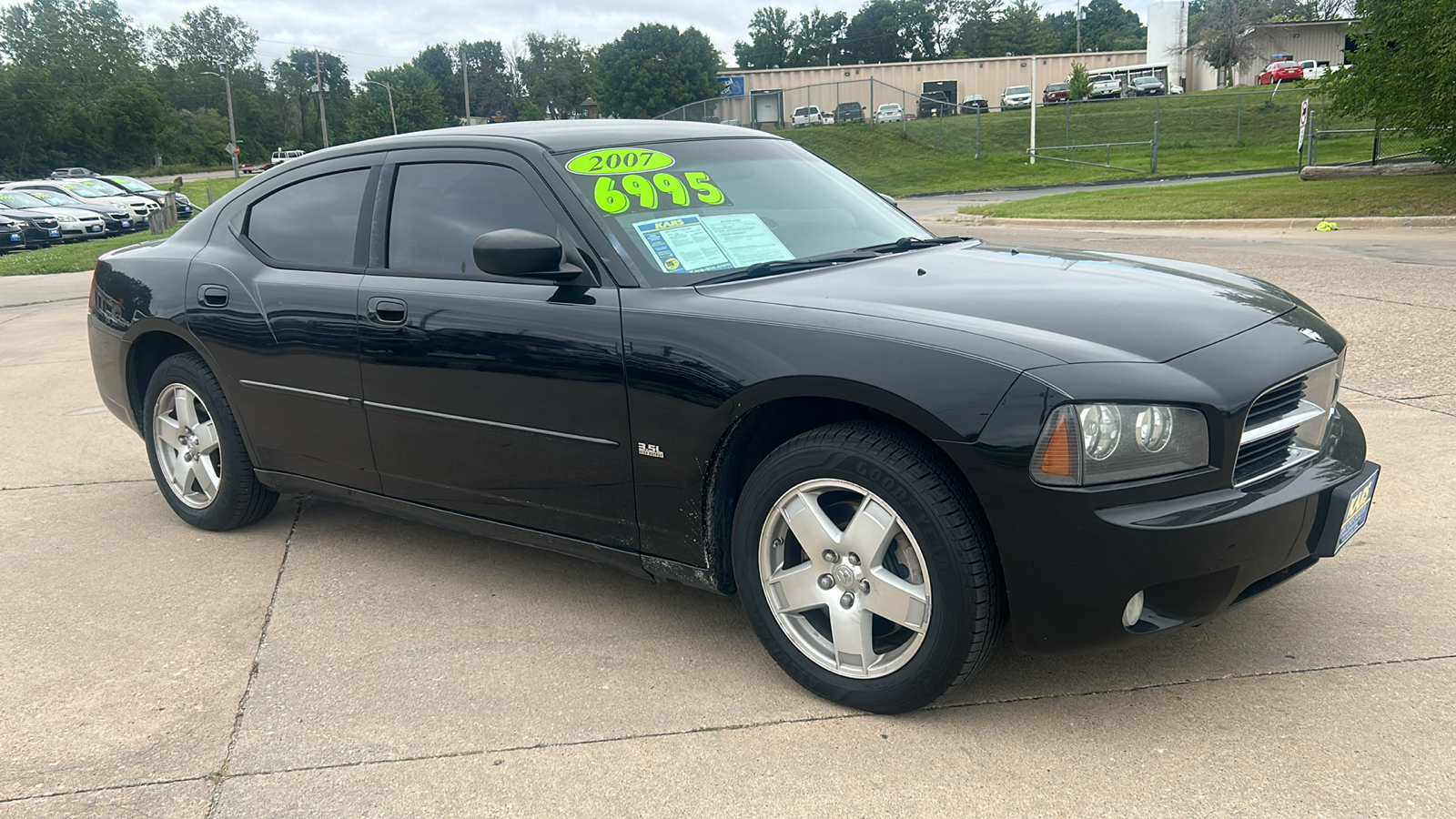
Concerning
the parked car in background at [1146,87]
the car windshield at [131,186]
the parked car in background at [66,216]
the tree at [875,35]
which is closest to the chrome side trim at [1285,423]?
the parked car in background at [66,216]

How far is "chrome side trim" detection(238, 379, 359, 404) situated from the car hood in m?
1.52

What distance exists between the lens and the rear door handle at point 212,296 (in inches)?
174

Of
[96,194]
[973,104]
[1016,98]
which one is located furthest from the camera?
[973,104]

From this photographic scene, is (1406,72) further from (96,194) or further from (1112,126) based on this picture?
(96,194)

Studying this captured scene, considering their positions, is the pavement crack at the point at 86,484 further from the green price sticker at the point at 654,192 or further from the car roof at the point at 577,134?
the green price sticker at the point at 654,192

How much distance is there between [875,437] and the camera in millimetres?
2811

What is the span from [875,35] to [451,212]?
450ft

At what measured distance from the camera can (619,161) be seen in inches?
145

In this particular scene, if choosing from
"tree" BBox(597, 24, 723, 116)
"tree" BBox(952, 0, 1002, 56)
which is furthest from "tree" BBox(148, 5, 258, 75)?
"tree" BBox(952, 0, 1002, 56)

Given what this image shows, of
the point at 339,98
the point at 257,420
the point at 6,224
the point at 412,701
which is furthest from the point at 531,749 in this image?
the point at 339,98

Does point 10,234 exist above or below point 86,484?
above

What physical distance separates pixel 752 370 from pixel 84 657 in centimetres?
244

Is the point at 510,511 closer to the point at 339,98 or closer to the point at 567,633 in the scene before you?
the point at 567,633

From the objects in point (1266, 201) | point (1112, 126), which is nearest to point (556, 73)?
point (1112, 126)
